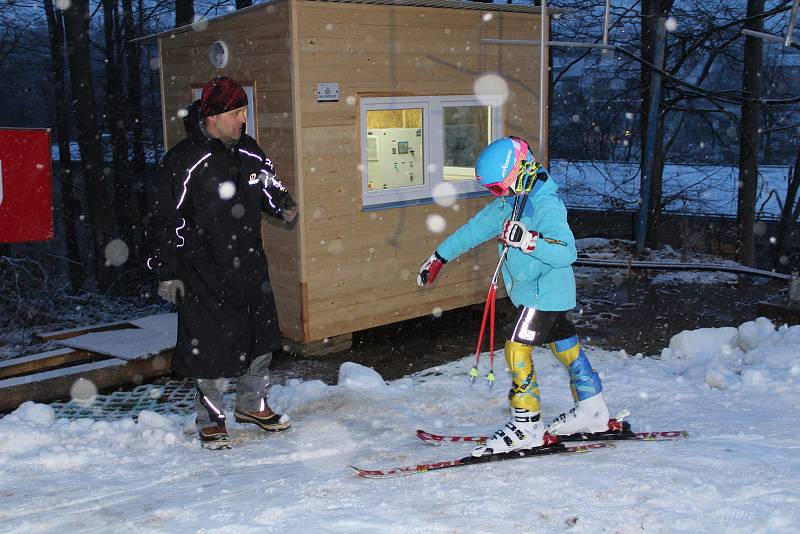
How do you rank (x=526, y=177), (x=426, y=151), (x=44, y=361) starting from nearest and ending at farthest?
(x=526, y=177)
(x=44, y=361)
(x=426, y=151)

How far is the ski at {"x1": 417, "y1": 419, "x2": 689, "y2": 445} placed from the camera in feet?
15.0

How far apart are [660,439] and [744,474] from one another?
2.02ft

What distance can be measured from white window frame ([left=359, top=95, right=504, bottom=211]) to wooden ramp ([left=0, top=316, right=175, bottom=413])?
94.2 inches

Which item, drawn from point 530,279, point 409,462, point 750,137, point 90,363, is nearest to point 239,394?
point 409,462

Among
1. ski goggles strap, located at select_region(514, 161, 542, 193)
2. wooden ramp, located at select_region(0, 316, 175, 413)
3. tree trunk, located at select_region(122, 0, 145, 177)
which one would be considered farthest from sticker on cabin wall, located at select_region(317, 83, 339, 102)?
tree trunk, located at select_region(122, 0, 145, 177)

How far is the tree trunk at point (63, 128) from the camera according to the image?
17750 millimetres

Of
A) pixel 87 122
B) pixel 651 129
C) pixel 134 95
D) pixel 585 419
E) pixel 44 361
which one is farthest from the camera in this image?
pixel 134 95

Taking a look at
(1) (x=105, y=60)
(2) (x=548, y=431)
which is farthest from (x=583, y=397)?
(1) (x=105, y=60)

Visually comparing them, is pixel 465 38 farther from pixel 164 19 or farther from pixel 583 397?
pixel 164 19

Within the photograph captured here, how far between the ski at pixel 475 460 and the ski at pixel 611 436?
0.08 metres

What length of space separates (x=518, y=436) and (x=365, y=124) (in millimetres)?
4366

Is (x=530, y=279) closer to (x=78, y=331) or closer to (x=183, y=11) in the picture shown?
(x=78, y=331)

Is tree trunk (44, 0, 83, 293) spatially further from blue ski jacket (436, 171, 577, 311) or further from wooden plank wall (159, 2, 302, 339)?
blue ski jacket (436, 171, 577, 311)

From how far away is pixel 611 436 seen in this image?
4574 mm
